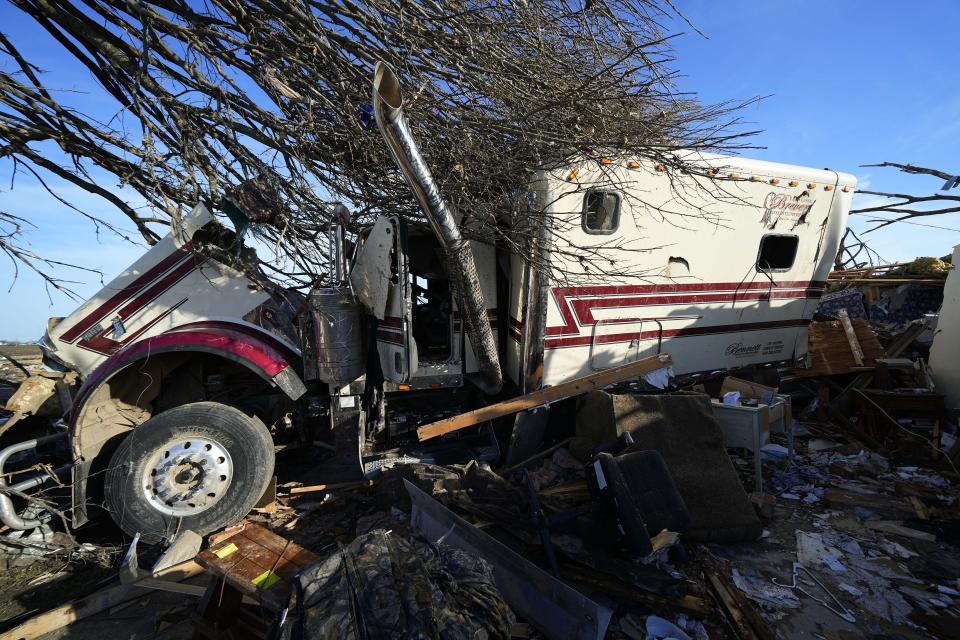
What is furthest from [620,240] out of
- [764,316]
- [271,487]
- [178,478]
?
[178,478]

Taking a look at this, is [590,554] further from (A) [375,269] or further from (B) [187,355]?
(B) [187,355]

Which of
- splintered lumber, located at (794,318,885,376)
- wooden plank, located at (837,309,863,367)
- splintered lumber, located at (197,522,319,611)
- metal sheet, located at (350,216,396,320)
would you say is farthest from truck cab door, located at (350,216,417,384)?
wooden plank, located at (837,309,863,367)

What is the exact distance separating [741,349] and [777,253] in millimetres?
1346

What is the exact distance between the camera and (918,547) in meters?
3.92

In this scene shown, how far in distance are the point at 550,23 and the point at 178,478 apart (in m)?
4.89

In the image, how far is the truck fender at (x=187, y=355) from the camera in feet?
12.9

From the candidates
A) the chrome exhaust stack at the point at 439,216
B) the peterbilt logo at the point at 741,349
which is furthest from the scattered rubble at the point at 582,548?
the chrome exhaust stack at the point at 439,216

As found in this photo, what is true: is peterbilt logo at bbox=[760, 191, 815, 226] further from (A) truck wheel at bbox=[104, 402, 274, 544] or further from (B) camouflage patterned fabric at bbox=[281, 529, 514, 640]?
(A) truck wheel at bbox=[104, 402, 274, 544]

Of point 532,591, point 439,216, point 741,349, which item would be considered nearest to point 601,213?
point 439,216

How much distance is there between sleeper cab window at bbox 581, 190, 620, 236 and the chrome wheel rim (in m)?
4.18

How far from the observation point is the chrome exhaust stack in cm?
274

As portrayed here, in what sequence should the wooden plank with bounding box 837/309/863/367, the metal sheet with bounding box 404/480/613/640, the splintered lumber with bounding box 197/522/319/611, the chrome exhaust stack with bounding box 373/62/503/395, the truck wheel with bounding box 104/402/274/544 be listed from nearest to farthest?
the metal sheet with bounding box 404/480/613/640
the splintered lumber with bounding box 197/522/319/611
the chrome exhaust stack with bounding box 373/62/503/395
the truck wheel with bounding box 104/402/274/544
the wooden plank with bounding box 837/309/863/367

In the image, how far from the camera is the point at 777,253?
19.8 ft

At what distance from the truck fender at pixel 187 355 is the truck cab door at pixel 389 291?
873mm
